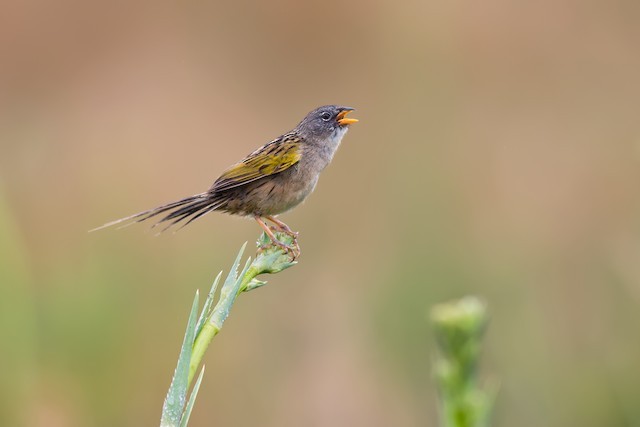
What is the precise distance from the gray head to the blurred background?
0.79 m

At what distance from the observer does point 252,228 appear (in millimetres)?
7602

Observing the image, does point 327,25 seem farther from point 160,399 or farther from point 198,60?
point 160,399

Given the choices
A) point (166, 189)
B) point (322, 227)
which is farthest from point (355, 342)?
point (166, 189)

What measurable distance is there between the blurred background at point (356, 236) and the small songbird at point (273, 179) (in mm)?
780

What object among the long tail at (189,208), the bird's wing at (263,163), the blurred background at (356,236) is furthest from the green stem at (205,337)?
the bird's wing at (263,163)

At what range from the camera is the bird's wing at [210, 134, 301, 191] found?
4406mm

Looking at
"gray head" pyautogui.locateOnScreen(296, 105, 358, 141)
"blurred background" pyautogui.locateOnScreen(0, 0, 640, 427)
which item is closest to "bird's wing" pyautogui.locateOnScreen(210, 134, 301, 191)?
"gray head" pyautogui.locateOnScreen(296, 105, 358, 141)

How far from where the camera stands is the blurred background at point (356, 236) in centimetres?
516

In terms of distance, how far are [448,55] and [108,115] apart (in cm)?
594

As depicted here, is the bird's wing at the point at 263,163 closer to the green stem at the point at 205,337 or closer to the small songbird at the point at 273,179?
the small songbird at the point at 273,179

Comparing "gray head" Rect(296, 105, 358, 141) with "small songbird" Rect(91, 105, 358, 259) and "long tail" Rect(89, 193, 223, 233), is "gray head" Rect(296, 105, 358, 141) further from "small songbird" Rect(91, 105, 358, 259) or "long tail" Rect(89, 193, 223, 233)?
"long tail" Rect(89, 193, 223, 233)

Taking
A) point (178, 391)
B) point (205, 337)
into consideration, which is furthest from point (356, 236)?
point (178, 391)

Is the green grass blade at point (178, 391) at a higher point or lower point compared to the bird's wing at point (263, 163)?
lower

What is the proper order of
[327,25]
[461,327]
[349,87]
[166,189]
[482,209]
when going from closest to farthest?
[461,327] < [482,209] < [166,189] < [349,87] < [327,25]
